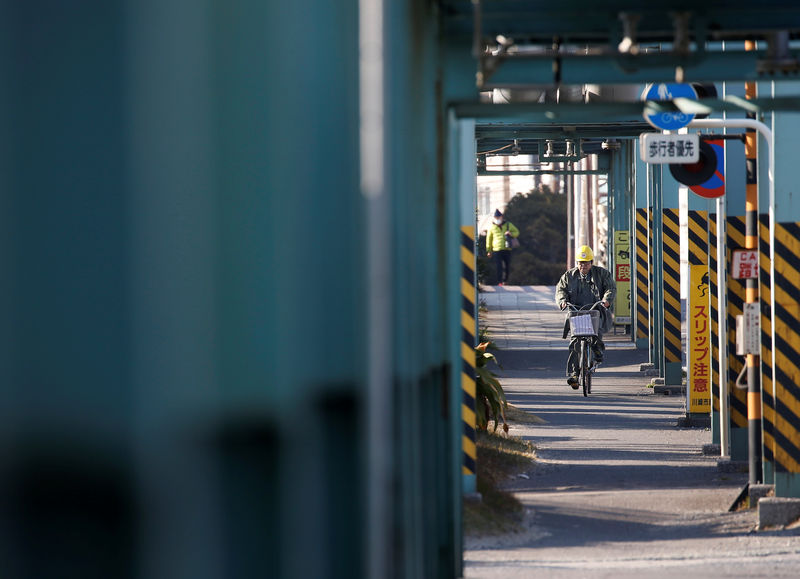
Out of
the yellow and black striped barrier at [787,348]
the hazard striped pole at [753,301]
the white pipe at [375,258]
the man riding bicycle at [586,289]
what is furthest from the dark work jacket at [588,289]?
the white pipe at [375,258]

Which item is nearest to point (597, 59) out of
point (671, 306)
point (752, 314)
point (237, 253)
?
point (752, 314)

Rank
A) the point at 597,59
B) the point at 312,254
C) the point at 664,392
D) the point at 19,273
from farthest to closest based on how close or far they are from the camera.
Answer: the point at 664,392
the point at 597,59
the point at 312,254
the point at 19,273

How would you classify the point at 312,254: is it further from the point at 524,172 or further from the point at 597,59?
the point at 524,172

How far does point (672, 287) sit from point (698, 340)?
3872 millimetres

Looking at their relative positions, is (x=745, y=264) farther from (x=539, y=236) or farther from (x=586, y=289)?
(x=539, y=236)

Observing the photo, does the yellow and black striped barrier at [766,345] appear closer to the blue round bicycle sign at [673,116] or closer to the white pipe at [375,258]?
the blue round bicycle sign at [673,116]

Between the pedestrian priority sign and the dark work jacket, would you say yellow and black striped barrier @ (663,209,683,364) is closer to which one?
the dark work jacket

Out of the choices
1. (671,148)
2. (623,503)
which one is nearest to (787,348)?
(623,503)

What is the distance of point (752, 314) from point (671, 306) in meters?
7.87

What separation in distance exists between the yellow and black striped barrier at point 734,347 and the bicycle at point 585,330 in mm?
5192

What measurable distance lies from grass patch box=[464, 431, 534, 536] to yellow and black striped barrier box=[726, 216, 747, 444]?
180 centimetres

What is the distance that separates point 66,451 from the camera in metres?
1.43

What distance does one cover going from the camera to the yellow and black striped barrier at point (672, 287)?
16016 mm

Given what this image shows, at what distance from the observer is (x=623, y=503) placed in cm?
912
